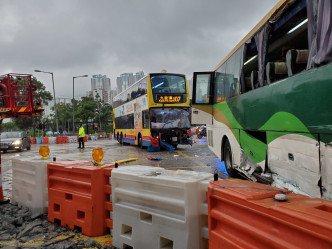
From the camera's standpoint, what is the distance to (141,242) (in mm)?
3170

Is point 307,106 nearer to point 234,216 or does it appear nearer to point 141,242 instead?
point 234,216

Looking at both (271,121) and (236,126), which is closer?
(271,121)

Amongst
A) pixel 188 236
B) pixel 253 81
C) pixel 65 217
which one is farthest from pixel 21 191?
pixel 253 81

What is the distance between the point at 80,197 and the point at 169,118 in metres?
12.5

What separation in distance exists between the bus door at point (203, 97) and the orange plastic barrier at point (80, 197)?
19.2ft

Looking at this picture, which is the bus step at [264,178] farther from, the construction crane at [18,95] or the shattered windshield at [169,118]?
the shattered windshield at [169,118]

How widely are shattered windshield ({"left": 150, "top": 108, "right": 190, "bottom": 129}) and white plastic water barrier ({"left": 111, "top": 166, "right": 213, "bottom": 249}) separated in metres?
12.4

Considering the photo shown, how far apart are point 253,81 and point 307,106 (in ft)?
7.14

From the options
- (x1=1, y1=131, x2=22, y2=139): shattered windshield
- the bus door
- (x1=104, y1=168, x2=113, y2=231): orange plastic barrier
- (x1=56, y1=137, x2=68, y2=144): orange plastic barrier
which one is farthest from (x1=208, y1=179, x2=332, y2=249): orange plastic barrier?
(x1=56, y1=137, x2=68, y2=144): orange plastic barrier

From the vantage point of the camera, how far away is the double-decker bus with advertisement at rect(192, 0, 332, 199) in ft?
10.9

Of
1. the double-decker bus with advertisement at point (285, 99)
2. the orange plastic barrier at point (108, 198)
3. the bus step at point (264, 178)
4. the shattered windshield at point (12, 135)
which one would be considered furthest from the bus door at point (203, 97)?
the shattered windshield at point (12, 135)

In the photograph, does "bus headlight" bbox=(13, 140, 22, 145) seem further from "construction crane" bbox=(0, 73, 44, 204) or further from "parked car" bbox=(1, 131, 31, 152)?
"construction crane" bbox=(0, 73, 44, 204)

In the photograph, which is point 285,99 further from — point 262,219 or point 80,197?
point 80,197

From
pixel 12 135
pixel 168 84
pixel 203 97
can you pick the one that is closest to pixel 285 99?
pixel 203 97
